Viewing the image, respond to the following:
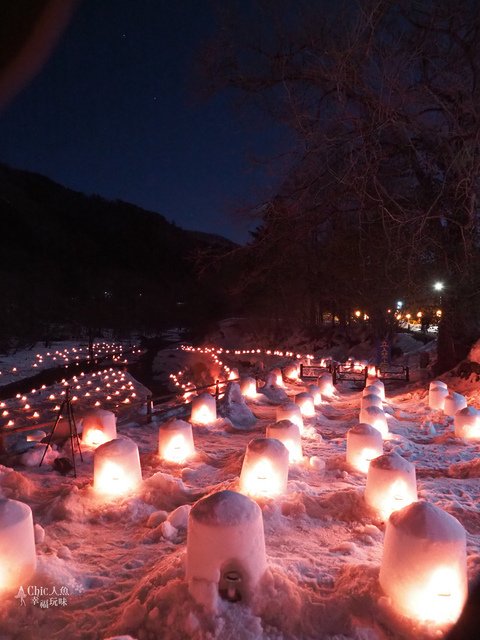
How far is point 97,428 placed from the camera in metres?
8.63

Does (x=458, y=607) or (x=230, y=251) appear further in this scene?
(x=230, y=251)

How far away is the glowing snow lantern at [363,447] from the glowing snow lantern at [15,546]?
200 inches

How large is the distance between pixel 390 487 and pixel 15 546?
14.0ft

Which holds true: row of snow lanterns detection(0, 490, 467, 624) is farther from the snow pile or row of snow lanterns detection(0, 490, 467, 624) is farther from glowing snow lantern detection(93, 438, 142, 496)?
the snow pile

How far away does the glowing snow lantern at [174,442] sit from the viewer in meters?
7.95

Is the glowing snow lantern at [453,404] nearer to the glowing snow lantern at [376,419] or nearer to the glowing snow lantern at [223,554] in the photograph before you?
the glowing snow lantern at [376,419]

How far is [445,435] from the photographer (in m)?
9.70

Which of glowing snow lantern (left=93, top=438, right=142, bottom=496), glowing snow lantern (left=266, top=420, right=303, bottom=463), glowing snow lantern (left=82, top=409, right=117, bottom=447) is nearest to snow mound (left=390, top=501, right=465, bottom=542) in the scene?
glowing snow lantern (left=266, top=420, right=303, bottom=463)

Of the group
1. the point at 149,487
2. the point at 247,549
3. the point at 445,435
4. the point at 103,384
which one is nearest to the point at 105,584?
the point at 247,549

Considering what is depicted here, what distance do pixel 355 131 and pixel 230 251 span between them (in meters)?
5.17

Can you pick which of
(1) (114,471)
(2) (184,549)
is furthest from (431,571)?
(1) (114,471)

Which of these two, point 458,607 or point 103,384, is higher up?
point 458,607

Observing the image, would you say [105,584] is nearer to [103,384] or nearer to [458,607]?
[458,607]

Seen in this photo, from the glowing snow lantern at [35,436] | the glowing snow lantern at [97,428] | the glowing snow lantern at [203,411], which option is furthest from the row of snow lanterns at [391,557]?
the glowing snow lantern at [203,411]
